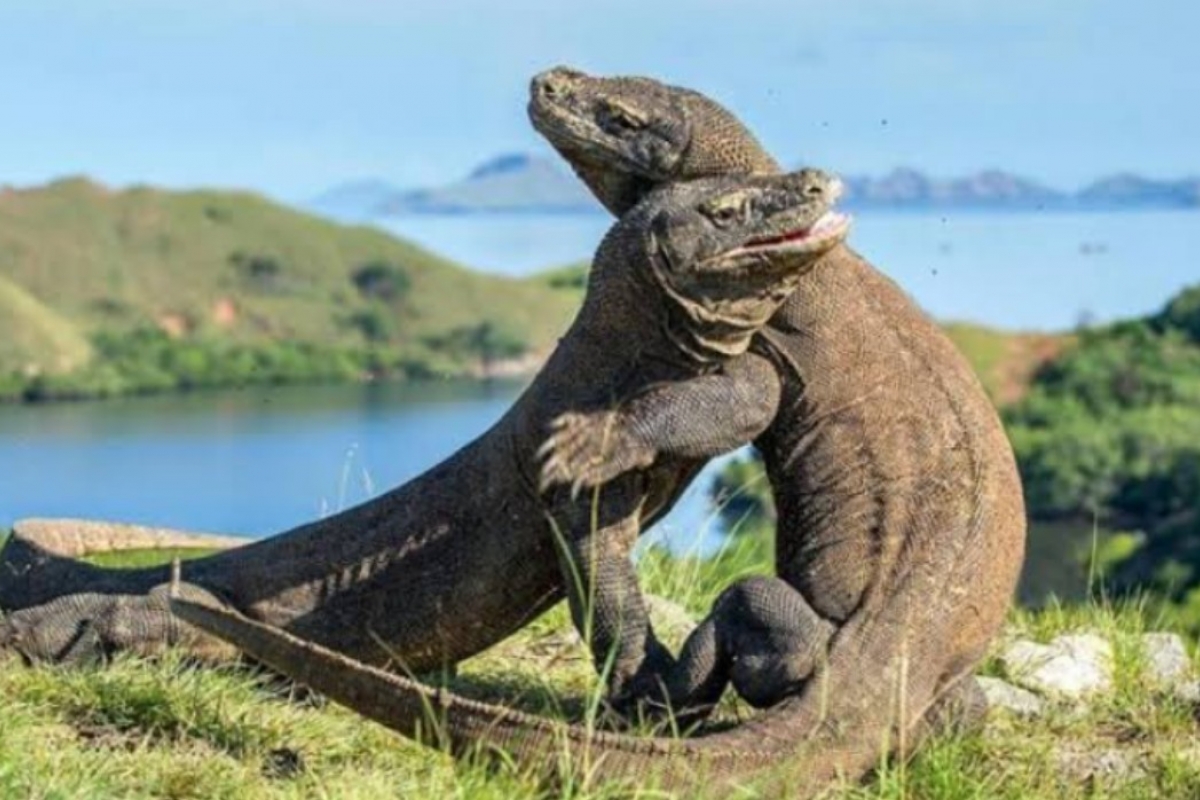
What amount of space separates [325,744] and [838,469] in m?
2.00

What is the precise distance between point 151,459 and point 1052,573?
44.7 meters

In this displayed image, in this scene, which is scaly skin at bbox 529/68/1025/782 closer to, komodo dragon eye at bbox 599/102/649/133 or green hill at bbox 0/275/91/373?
komodo dragon eye at bbox 599/102/649/133

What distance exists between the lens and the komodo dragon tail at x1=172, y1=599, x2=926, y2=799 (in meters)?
6.87

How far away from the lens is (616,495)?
7.84m

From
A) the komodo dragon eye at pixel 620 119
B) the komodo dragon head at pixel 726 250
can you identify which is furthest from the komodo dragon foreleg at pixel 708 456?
the komodo dragon eye at pixel 620 119

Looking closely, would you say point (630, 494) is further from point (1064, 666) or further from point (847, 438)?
point (1064, 666)

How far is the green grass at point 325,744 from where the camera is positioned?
6.87m

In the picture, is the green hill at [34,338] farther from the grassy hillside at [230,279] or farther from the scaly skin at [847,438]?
the scaly skin at [847,438]

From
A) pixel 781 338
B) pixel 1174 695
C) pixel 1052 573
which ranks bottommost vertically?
pixel 1052 573

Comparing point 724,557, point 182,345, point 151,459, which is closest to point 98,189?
point 182,345

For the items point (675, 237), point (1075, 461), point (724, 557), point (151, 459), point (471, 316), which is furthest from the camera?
point (471, 316)

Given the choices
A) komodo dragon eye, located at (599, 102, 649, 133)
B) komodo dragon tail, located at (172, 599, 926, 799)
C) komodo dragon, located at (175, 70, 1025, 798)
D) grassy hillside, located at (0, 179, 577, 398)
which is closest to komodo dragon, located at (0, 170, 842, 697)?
komodo dragon, located at (175, 70, 1025, 798)

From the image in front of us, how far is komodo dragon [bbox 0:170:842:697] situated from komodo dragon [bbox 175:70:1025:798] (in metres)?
0.19

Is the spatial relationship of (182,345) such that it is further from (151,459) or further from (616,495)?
(616,495)
